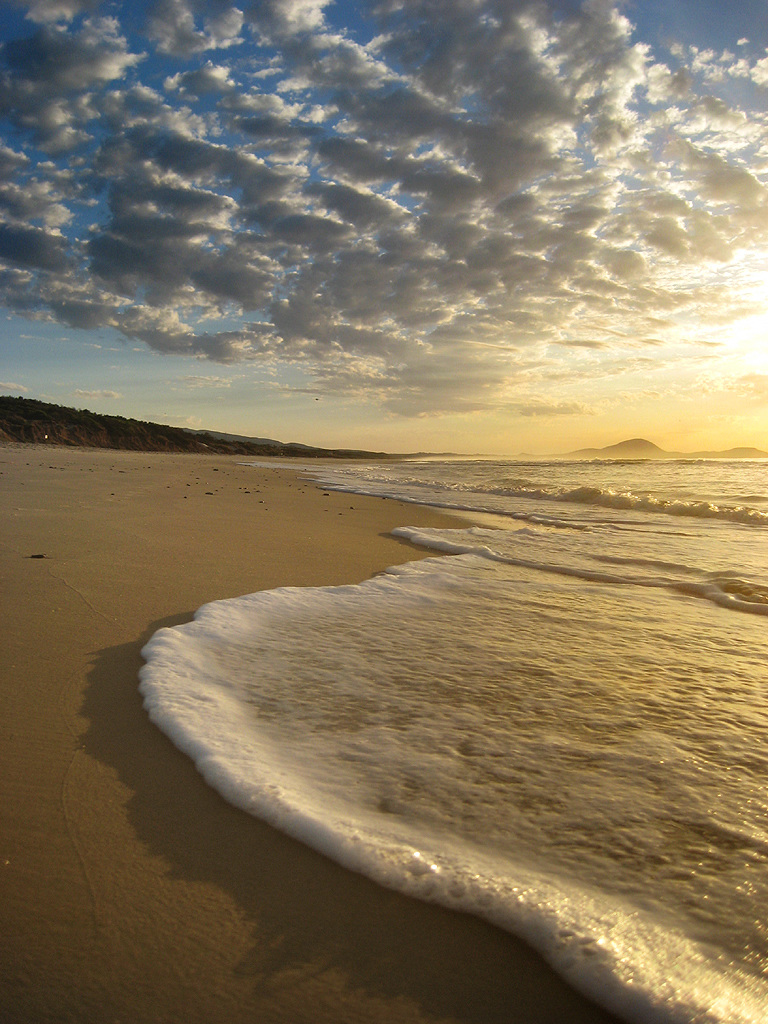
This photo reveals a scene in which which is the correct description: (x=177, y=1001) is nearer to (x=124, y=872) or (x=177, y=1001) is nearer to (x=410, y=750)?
(x=124, y=872)

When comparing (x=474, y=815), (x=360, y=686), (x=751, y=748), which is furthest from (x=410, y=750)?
(x=751, y=748)

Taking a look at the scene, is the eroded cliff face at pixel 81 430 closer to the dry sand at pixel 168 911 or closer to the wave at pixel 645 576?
the wave at pixel 645 576

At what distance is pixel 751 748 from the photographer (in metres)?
2.12

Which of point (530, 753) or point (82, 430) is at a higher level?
point (82, 430)

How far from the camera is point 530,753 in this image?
2037mm

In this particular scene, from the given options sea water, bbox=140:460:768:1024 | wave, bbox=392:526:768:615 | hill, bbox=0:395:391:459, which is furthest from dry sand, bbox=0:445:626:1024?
hill, bbox=0:395:391:459

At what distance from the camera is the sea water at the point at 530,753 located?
134 centimetres

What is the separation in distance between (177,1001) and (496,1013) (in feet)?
2.06

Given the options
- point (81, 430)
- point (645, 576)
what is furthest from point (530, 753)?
point (81, 430)

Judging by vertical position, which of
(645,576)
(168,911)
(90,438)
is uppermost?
(90,438)

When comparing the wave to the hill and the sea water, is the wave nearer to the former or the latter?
the sea water

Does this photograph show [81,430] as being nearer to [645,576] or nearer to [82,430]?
[82,430]

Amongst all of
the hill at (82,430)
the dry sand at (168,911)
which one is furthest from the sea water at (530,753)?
the hill at (82,430)

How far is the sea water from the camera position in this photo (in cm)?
134
